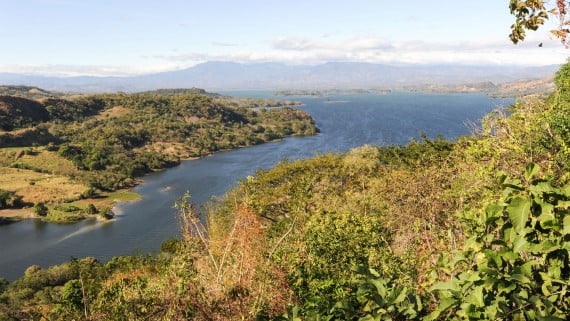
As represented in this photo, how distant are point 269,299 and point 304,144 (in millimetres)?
93948

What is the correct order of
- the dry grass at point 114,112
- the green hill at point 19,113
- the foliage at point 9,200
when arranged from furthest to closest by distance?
the dry grass at point 114,112, the green hill at point 19,113, the foliage at point 9,200

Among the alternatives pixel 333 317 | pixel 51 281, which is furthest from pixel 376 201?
pixel 51 281

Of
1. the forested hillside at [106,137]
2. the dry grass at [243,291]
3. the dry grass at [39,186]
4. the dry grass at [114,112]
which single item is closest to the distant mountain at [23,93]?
the dry grass at [114,112]

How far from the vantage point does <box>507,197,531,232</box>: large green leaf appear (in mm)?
2512

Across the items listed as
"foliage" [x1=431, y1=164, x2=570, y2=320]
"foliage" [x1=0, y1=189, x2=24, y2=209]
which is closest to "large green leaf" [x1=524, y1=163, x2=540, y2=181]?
"foliage" [x1=431, y1=164, x2=570, y2=320]

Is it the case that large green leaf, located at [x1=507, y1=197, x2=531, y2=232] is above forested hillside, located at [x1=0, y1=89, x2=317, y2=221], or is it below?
above

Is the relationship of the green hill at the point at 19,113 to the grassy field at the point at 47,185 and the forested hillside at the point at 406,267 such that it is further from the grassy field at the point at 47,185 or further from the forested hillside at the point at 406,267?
the forested hillside at the point at 406,267

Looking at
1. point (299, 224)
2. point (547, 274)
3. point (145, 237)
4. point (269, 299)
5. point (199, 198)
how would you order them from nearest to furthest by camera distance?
point (547, 274), point (269, 299), point (299, 224), point (145, 237), point (199, 198)

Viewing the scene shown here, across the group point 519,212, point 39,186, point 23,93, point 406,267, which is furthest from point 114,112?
point 519,212

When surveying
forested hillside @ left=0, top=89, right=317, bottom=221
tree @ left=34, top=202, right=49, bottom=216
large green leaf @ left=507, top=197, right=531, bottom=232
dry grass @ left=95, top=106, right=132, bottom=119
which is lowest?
tree @ left=34, top=202, right=49, bottom=216

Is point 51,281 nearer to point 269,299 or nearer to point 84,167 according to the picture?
point 269,299

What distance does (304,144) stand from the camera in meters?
98.9

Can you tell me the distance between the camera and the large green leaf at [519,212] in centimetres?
251

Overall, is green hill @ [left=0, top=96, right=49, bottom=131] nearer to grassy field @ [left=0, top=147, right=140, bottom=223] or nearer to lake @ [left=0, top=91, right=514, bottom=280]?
grassy field @ [left=0, top=147, right=140, bottom=223]
